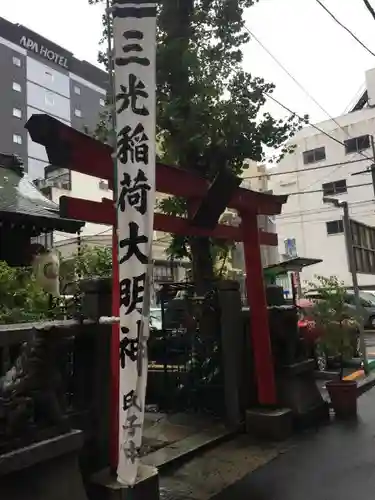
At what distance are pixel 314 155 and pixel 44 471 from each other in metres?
34.2

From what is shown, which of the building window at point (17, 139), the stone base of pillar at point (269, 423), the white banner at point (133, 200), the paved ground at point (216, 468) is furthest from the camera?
the building window at point (17, 139)

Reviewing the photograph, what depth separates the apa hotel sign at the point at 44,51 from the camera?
4175cm

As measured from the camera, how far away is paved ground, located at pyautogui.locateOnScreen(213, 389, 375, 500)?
4828mm

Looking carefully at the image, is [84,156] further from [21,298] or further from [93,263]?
[93,263]

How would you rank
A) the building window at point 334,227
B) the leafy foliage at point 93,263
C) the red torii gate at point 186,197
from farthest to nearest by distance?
the building window at point 334,227, the leafy foliage at point 93,263, the red torii gate at point 186,197

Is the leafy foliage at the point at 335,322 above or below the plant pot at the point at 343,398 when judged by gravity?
above

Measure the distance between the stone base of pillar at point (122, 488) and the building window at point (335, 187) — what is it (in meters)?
31.1

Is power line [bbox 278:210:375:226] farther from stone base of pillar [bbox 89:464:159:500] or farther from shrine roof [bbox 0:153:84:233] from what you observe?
stone base of pillar [bbox 89:464:159:500]

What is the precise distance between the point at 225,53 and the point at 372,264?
660cm

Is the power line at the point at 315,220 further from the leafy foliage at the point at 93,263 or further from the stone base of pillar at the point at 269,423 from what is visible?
the stone base of pillar at the point at 269,423

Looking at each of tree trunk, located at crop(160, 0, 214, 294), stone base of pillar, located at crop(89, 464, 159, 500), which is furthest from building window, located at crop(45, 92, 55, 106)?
stone base of pillar, located at crop(89, 464, 159, 500)

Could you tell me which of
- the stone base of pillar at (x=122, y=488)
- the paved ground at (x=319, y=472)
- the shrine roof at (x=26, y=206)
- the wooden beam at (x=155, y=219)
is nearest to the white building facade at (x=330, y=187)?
the shrine roof at (x=26, y=206)

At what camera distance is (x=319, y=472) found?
17.8ft

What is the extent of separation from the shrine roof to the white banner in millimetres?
5014
